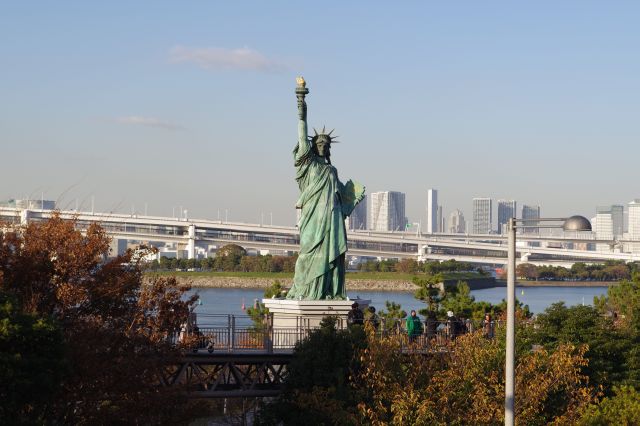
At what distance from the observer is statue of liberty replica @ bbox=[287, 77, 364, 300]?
25891 mm

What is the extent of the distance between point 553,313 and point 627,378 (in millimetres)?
1985

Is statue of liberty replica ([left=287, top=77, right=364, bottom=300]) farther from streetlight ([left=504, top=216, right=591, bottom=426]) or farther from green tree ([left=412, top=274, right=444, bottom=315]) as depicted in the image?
streetlight ([left=504, top=216, right=591, bottom=426])

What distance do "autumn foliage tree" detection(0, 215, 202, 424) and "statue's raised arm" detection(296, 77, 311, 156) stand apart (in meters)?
5.72

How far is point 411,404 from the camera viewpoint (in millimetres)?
19781

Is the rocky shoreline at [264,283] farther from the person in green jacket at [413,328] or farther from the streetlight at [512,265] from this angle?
the streetlight at [512,265]

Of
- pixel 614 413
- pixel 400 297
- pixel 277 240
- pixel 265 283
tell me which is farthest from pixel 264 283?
pixel 614 413

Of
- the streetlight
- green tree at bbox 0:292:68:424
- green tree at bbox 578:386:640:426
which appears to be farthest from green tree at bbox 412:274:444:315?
the streetlight

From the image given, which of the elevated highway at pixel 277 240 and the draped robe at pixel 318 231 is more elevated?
the elevated highway at pixel 277 240

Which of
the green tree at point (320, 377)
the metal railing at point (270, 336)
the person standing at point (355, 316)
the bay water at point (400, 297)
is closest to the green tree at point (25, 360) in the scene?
the green tree at point (320, 377)

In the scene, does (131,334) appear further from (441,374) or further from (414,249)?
(414,249)

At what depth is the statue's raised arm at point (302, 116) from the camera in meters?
25.8

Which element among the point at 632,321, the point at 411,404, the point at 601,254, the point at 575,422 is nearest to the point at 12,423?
the point at 411,404

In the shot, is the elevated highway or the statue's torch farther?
the elevated highway

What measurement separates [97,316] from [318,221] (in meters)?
7.06
